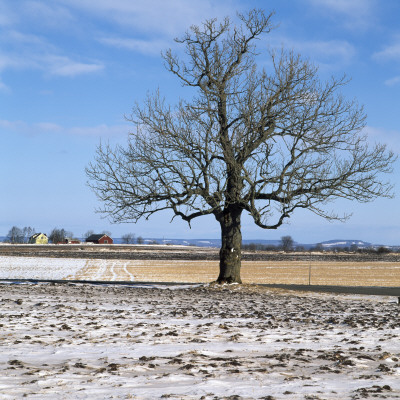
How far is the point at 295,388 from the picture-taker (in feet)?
22.5

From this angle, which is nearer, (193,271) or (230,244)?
(230,244)

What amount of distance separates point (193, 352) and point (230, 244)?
56.5 ft

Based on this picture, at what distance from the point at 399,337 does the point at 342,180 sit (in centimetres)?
1476

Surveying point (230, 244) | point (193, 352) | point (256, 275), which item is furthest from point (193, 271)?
point (193, 352)

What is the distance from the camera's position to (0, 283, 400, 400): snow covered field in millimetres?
6781

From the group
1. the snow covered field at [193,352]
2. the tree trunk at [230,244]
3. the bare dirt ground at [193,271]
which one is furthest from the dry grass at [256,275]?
the snow covered field at [193,352]

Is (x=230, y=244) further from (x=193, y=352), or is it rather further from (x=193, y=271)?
(x=193, y=271)

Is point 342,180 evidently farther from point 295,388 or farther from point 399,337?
point 295,388

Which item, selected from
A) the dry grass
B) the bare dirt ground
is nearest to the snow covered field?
the bare dirt ground

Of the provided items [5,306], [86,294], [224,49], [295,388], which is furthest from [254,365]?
[224,49]

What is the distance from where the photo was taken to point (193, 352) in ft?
→ 30.4

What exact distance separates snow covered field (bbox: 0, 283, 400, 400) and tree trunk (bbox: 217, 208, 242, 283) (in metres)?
9.72

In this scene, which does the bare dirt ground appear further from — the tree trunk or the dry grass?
the tree trunk

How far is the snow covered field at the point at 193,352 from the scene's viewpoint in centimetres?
678
